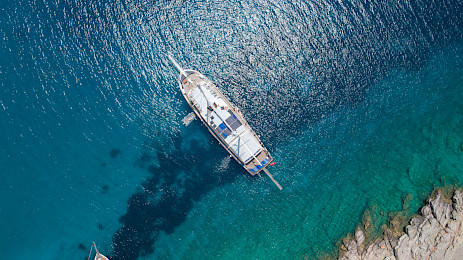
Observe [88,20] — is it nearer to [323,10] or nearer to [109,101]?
[109,101]

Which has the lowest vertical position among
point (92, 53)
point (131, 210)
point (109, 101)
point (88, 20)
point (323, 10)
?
point (131, 210)

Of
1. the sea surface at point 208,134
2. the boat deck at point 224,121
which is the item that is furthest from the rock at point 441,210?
the boat deck at point 224,121

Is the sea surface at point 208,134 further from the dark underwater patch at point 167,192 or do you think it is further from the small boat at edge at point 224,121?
the small boat at edge at point 224,121

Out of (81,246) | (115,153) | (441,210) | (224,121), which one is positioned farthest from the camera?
(115,153)

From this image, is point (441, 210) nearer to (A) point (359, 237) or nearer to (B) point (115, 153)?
(A) point (359, 237)

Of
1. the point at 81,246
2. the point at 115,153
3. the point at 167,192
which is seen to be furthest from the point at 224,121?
the point at 81,246

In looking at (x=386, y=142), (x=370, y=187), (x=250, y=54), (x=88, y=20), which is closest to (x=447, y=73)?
(x=386, y=142)

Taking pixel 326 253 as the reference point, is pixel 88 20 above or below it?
above
